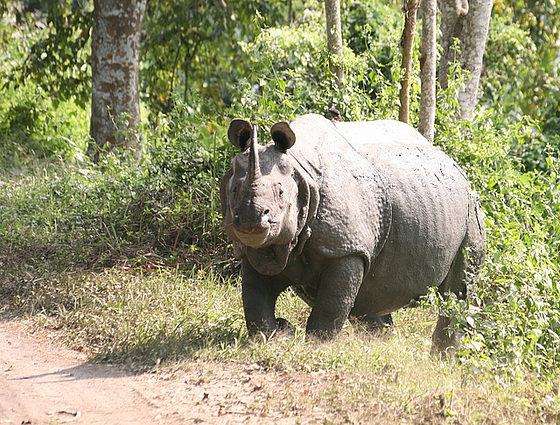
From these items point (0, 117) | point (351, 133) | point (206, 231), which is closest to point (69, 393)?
point (351, 133)

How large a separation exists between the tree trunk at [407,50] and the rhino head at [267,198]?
3.39 meters

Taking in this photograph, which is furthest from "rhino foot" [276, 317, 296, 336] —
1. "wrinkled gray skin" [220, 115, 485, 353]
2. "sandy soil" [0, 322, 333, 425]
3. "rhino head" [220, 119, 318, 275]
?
"rhino head" [220, 119, 318, 275]

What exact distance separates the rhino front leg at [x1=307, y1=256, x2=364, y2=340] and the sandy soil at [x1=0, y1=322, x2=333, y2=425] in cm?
37

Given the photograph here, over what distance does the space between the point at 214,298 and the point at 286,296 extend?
0.77 m

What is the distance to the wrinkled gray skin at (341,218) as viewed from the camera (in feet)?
12.9

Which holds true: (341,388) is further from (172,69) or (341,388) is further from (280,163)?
(172,69)

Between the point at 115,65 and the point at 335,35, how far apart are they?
12.0 feet

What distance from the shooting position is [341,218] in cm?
429

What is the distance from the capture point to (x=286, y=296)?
641 centimetres

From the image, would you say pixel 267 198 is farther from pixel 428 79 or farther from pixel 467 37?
pixel 467 37

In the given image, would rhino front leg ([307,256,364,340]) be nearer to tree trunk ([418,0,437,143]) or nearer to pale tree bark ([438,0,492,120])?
tree trunk ([418,0,437,143])

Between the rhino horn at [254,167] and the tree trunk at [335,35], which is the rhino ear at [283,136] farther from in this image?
the tree trunk at [335,35]

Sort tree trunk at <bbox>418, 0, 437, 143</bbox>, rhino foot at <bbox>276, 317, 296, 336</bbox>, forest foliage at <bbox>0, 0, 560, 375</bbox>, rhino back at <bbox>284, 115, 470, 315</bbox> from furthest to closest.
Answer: tree trunk at <bbox>418, 0, 437, 143</bbox> < forest foliage at <bbox>0, 0, 560, 375</bbox> < rhino foot at <bbox>276, 317, 296, 336</bbox> < rhino back at <bbox>284, 115, 470, 315</bbox>

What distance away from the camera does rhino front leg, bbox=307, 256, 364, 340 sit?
14.3ft
